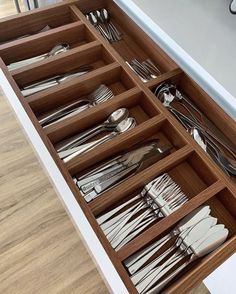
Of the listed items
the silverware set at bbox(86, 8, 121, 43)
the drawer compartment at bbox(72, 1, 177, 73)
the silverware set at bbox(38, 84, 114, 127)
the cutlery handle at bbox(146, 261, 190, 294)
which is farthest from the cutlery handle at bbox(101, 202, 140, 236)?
the silverware set at bbox(86, 8, 121, 43)

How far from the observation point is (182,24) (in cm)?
81

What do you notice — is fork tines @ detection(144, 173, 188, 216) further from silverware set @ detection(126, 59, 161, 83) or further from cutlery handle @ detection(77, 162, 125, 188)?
Result: silverware set @ detection(126, 59, 161, 83)

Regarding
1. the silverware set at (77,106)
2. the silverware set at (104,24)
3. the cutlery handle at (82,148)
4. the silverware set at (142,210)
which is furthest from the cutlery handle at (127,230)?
the silverware set at (104,24)

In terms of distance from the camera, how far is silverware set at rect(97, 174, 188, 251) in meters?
0.52

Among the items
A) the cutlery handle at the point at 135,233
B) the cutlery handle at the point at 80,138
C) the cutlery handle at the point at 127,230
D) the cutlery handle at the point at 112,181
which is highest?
the cutlery handle at the point at 80,138

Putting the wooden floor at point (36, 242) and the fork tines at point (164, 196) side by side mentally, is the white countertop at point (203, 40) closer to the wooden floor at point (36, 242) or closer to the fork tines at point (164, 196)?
the fork tines at point (164, 196)

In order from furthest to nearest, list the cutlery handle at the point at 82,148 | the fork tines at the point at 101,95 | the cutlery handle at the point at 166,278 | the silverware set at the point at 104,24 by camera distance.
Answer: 1. the silverware set at the point at 104,24
2. the fork tines at the point at 101,95
3. the cutlery handle at the point at 82,148
4. the cutlery handle at the point at 166,278

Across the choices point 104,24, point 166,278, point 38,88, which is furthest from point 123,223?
point 104,24

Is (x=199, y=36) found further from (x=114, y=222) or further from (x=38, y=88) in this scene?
(x=114, y=222)

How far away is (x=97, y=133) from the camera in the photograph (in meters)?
0.63

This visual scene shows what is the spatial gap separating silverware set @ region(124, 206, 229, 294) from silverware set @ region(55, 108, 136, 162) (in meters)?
0.23

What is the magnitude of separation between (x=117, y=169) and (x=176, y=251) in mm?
187

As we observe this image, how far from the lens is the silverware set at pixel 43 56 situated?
70 centimetres

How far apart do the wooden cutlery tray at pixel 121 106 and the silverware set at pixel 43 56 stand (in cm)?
2
